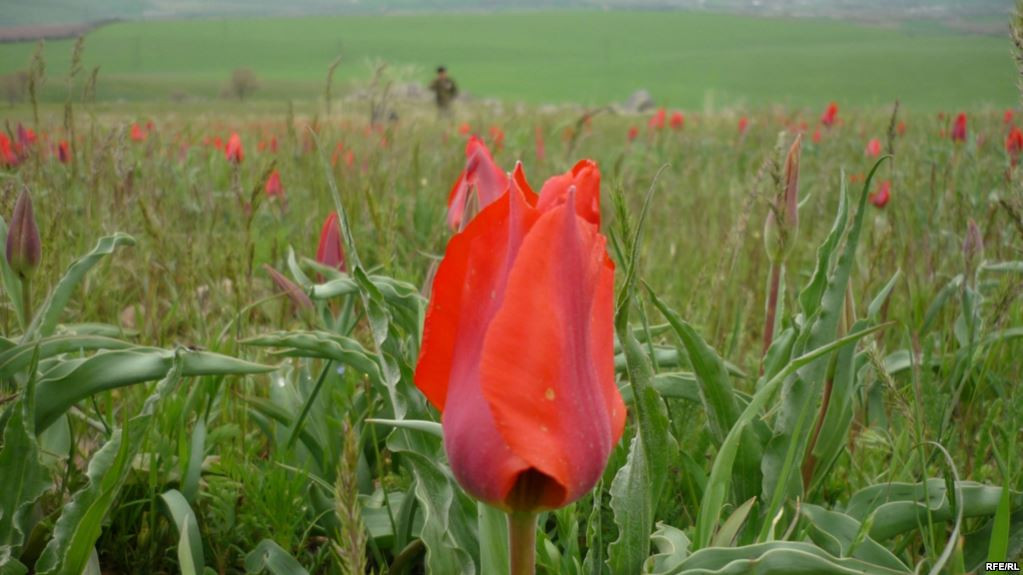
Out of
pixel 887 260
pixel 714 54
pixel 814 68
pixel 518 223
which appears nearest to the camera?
pixel 518 223

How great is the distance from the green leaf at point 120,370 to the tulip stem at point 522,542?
56 centimetres

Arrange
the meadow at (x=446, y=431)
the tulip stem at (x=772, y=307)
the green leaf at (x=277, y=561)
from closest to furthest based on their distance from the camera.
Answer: the meadow at (x=446, y=431) < the green leaf at (x=277, y=561) < the tulip stem at (x=772, y=307)

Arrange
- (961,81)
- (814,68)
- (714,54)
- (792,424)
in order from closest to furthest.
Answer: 1. (792,424)
2. (961,81)
3. (814,68)
4. (714,54)

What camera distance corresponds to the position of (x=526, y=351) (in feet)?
1.94

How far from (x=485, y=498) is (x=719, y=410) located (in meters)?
0.62

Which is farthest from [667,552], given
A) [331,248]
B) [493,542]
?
[331,248]

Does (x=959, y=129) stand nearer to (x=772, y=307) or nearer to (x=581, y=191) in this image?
(x=772, y=307)

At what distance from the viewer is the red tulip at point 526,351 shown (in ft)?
1.93

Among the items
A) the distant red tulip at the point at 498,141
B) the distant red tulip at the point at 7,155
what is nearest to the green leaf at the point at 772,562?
the distant red tulip at the point at 7,155

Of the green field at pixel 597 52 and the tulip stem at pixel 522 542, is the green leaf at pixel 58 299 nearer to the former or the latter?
the tulip stem at pixel 522 542

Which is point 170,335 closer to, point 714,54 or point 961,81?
point 961,81

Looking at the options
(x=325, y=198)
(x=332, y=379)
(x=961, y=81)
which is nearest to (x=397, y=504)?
(x=332, y=379)

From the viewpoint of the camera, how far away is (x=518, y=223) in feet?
2.02

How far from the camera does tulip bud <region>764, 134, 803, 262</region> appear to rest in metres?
1.37
